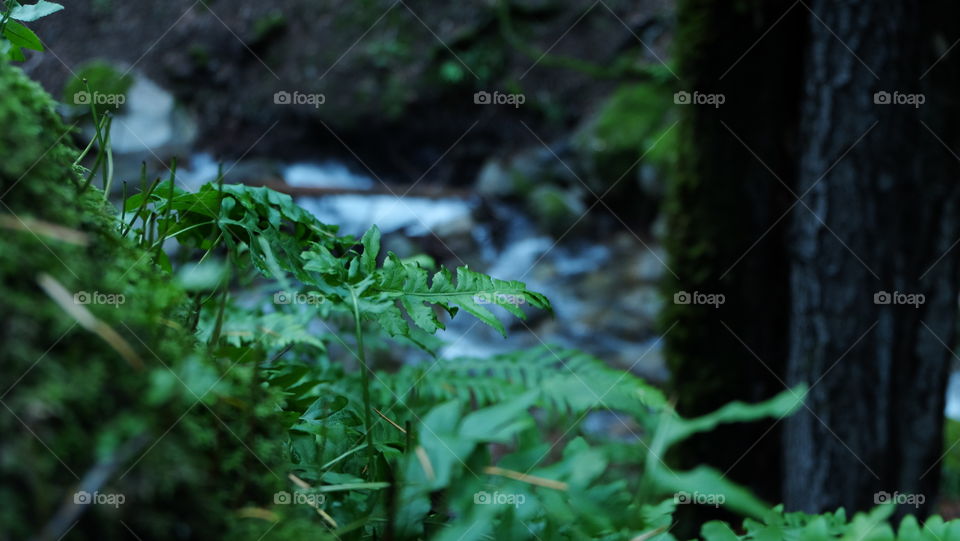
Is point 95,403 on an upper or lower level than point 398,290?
lower

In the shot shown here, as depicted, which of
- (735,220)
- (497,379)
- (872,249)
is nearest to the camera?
(497,379)

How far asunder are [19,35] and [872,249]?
277cm

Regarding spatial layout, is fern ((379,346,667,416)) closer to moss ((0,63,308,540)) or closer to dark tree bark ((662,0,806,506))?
moss ((0,63,308,540))

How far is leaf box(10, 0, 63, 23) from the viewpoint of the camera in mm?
1054

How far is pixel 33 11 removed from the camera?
3.56ft

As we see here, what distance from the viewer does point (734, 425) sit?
119 inches

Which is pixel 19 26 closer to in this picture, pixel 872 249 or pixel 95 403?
pixel 95 403

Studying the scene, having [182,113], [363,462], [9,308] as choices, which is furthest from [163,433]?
[182,113]

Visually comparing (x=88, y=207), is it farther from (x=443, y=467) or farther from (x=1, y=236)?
(x=443, y=467)

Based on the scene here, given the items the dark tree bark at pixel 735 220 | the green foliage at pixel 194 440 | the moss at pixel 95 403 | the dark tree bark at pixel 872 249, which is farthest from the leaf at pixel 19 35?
the dark tree bark at pixel 872 249

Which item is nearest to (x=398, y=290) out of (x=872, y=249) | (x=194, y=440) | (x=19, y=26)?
(x=194, y=440)

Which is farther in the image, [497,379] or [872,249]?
[872,249]

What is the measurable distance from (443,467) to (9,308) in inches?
13.6

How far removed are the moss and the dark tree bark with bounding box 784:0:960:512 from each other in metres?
2.63
